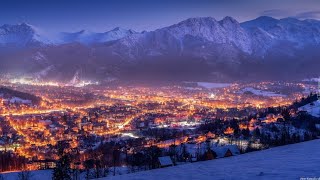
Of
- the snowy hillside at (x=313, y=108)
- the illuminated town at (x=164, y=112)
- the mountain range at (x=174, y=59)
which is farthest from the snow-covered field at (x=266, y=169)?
the mountain range at (x=174, y=59)

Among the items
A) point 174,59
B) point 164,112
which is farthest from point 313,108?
point 174,59

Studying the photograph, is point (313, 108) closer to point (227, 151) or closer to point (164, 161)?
point (227, 151)

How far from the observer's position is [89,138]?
124ft

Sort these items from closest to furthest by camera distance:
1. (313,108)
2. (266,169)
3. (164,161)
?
(266,169)
(164,161)
(313,108)

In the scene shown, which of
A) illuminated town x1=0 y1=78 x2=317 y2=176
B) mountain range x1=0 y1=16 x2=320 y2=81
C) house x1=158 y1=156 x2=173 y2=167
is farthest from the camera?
mountain range x1=0 y1=16 x2=320 y2=81

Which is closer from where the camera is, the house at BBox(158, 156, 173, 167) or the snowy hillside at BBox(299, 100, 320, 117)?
the house at BBox(158, 156, 173, 167)

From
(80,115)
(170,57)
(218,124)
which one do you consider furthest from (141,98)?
(170,57)

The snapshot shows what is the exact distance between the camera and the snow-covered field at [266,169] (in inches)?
247

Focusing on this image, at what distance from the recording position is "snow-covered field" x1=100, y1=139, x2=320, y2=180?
6277mm

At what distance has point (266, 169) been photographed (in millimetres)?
6902

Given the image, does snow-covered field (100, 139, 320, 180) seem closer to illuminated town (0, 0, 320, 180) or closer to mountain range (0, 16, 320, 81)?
illuminated town (0, 0, 320, 180)

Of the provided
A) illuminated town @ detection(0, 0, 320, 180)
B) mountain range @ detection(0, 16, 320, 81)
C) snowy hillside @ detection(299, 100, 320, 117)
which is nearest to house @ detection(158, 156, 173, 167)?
illuminated town @ detection(0, 0, 320, 180)

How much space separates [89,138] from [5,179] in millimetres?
18733

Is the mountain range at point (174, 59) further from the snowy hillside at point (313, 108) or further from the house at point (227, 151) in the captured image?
the house at point (227, 151)
